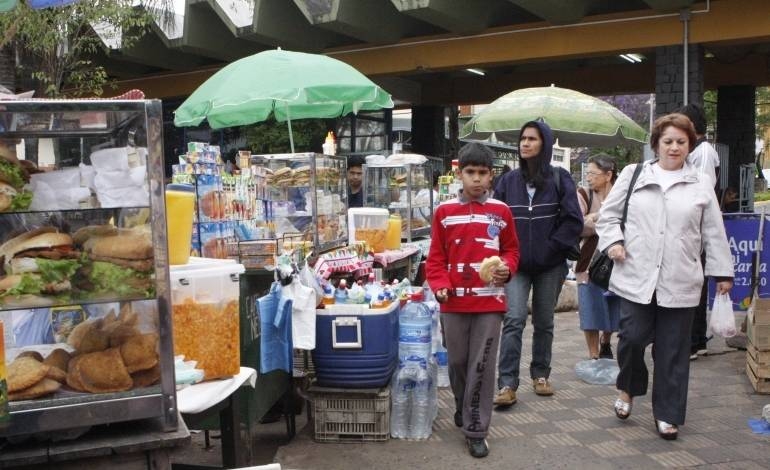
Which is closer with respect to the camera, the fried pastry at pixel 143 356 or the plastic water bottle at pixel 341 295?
the fried pastry at pixel 143 356

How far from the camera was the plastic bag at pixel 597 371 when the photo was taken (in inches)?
224

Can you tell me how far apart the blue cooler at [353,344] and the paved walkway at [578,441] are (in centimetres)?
41

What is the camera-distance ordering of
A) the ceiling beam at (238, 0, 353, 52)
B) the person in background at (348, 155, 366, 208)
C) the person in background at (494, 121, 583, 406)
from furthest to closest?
the ceiling beam at (238, 0, 353, 52), the person in background at (348, 155, 366, 208), the person in background at (494, 121, 583, 406)

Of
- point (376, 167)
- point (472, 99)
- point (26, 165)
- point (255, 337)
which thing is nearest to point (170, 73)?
point (472, 99)

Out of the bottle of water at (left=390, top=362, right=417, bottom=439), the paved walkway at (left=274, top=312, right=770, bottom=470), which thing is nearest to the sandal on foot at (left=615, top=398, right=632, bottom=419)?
the paved walkway at (left=274, top=312, right=770, bottom=470)

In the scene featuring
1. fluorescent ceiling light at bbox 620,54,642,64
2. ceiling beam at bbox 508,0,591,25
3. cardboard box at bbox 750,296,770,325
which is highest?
ceiling beam at bbox 508,0,591,25

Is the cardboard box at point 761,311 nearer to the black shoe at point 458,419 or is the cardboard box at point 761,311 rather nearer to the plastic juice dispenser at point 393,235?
the black shoe at point 458,419

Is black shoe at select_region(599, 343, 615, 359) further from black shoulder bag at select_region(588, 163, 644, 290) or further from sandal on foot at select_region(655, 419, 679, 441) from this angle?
sandal on foot at select_region(655, 419, 679, 441)

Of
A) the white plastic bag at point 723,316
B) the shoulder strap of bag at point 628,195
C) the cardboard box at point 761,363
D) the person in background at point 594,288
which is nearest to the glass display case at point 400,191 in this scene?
the person in background at point 594,288

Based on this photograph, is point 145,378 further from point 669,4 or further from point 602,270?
point 669,4

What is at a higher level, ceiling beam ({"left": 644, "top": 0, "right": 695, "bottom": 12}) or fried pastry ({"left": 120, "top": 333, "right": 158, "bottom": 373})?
ceiling beam ({"left": 644, "top": 0, "right": 695, "bottom": 12})

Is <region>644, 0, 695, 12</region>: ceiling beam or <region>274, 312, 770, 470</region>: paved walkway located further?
<region>644, 0, 695, 12</region>: ceiling beam

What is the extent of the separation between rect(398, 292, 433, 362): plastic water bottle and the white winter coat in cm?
120

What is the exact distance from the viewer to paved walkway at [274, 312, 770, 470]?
160 inches
